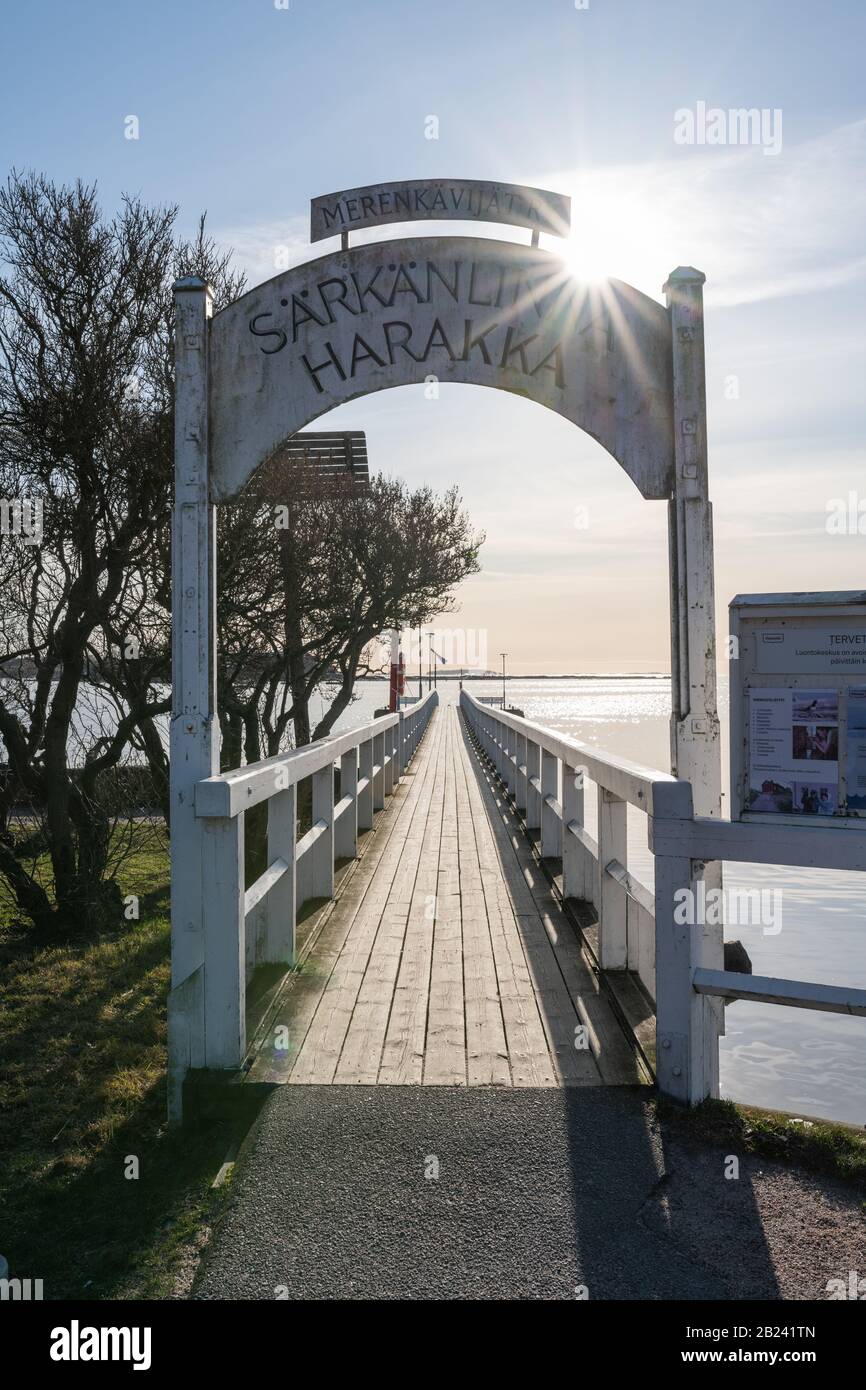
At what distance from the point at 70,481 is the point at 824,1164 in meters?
6.69

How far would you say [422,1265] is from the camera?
8.65ft

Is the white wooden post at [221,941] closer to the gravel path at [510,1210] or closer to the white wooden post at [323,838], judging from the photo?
the gravel path at [510,1210]

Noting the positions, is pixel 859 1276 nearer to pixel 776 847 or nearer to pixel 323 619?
pixel 776 847

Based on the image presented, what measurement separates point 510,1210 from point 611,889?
7.28ft

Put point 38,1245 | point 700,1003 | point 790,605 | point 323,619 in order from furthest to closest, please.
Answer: point 323,619
point 700,1003
point 790,605
point 38,1245

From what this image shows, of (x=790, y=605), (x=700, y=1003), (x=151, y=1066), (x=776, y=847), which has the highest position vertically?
(x=790, y=605)

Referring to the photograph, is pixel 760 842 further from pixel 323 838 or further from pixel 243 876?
pixel 323 838

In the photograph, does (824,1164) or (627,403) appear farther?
(627,403)

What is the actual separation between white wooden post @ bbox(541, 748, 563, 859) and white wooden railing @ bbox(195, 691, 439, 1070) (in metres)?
1.65

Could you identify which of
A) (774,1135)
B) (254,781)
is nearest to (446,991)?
(254,781)

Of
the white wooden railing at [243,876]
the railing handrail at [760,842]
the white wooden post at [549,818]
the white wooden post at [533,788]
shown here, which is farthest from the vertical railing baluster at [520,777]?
the railing handrail at [760,842]

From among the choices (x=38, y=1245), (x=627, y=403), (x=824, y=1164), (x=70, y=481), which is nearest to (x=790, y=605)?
(x=627, y=403)

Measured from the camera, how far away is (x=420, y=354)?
430cm

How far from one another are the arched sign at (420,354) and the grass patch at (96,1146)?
1486 mm
